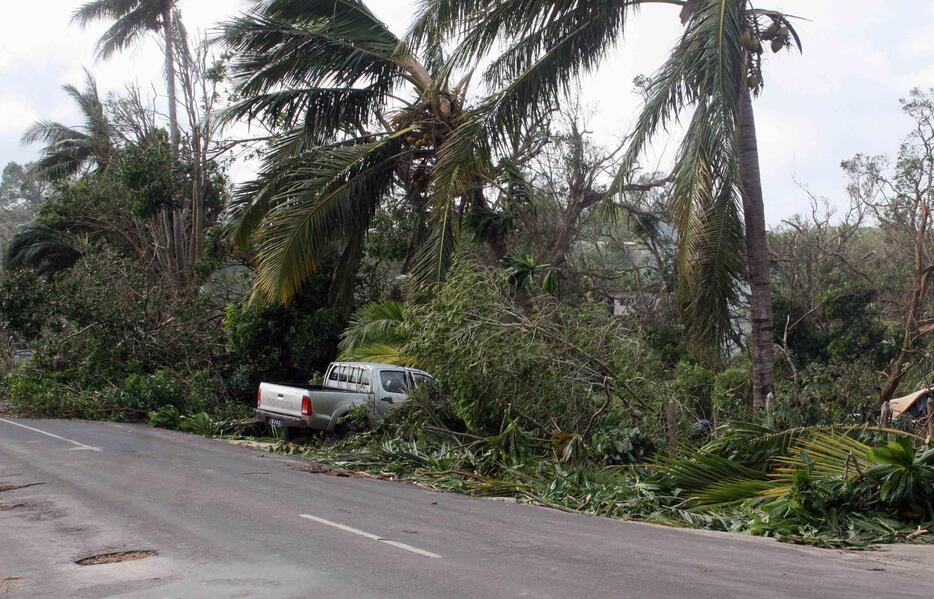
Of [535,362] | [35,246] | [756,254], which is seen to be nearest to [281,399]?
[535,362]

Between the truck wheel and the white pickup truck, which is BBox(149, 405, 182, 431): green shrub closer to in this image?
the white pickup truck

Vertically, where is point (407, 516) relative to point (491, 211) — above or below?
below

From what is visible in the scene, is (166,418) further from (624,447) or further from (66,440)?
(624,447)

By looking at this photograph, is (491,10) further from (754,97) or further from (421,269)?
(421,269)

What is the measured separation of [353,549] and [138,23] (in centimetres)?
3025

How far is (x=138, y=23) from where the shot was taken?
33031 mm

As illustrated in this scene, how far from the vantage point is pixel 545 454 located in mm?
13492

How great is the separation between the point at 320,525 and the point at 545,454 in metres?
5.45

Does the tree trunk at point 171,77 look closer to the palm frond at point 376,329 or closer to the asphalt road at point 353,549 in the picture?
the palm frond at point 376,329

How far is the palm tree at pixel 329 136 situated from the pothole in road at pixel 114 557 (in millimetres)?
9642

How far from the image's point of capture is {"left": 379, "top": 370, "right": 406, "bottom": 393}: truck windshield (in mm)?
17078

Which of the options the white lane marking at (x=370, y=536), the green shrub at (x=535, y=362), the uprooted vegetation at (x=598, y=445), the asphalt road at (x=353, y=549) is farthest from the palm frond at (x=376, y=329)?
the white lane marking at (x=370, y=536)

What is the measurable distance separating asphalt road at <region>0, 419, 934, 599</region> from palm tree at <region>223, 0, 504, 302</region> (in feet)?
20.1

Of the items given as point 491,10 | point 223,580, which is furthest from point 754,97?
point 223,580
